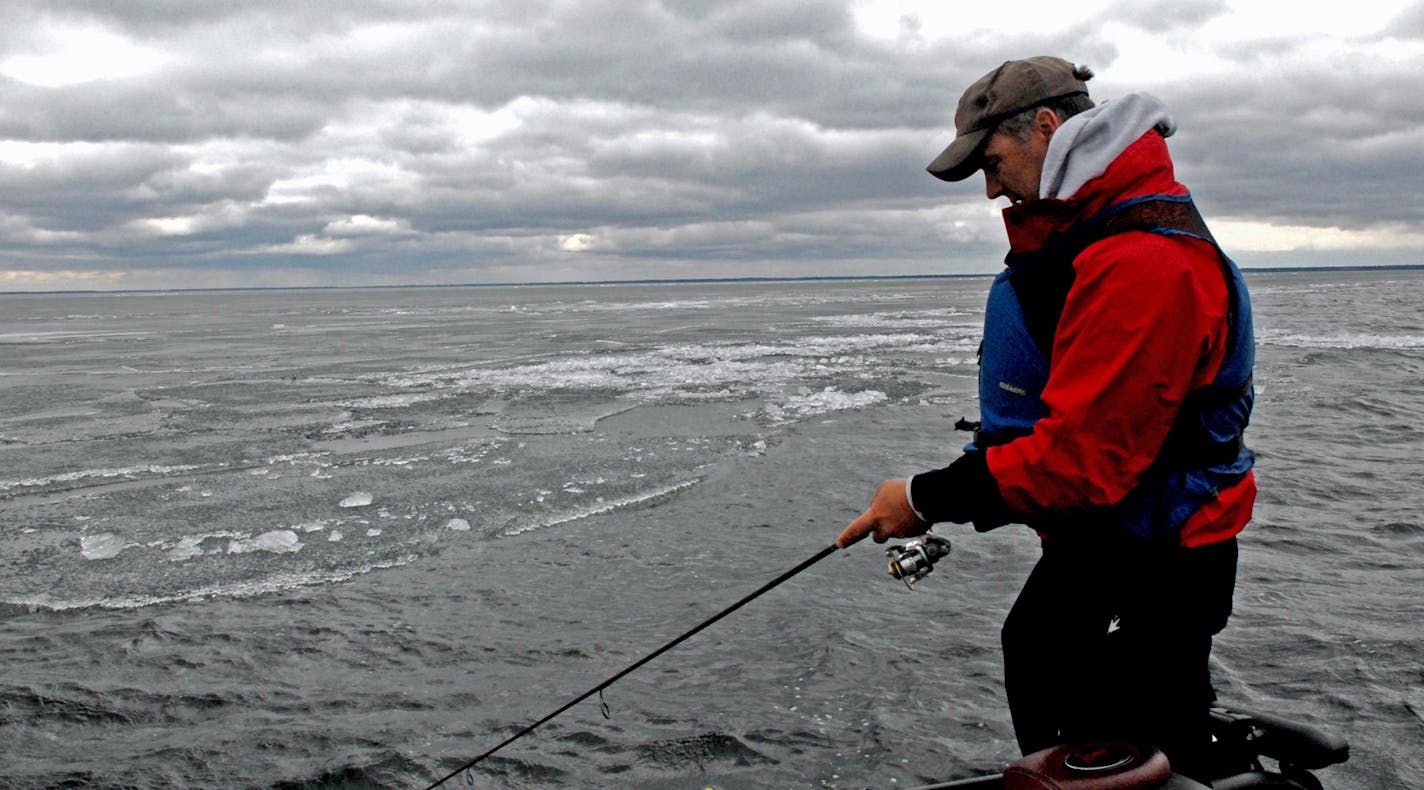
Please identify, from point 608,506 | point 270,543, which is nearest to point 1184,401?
point 608,506

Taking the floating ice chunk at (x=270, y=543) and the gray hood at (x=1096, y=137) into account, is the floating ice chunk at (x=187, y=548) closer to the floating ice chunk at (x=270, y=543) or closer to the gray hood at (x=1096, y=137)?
the floating ice chunk at (x=270, y=543)

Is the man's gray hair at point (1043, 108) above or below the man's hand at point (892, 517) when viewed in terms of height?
above

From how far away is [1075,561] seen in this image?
2.46 m

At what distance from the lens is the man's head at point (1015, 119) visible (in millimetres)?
2322

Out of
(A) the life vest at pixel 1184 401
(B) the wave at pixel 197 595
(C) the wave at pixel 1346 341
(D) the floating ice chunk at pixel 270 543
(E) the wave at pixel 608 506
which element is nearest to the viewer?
(A) the life vest at pixel 1184 401

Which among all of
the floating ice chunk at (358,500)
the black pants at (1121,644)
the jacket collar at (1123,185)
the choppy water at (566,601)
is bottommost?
the choppy water at (566,601)

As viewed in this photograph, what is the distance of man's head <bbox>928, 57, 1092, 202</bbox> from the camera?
2322 millimetres

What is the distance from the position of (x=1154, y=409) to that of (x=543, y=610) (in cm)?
431

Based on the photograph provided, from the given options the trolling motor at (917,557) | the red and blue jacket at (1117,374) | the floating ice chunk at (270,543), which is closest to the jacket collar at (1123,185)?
the red and blue jacket at (1117,374)

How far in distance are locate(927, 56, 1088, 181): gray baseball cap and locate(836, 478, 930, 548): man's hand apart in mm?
797

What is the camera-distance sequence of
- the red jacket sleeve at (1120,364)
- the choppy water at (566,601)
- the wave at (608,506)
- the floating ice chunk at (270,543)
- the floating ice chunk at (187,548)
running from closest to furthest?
the red jacket sleeve at (1120,364), the choppy water at (566,601), the floating ice chunk at (187,548), the floating ice chunk at (270,543), the wave at (608,506)

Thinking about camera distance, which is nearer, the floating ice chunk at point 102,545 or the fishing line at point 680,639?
the fishing line at point 680,639

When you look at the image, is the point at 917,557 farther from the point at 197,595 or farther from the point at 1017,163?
the point at 197,595

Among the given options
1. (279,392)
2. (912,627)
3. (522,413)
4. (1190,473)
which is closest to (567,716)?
(912,627)
